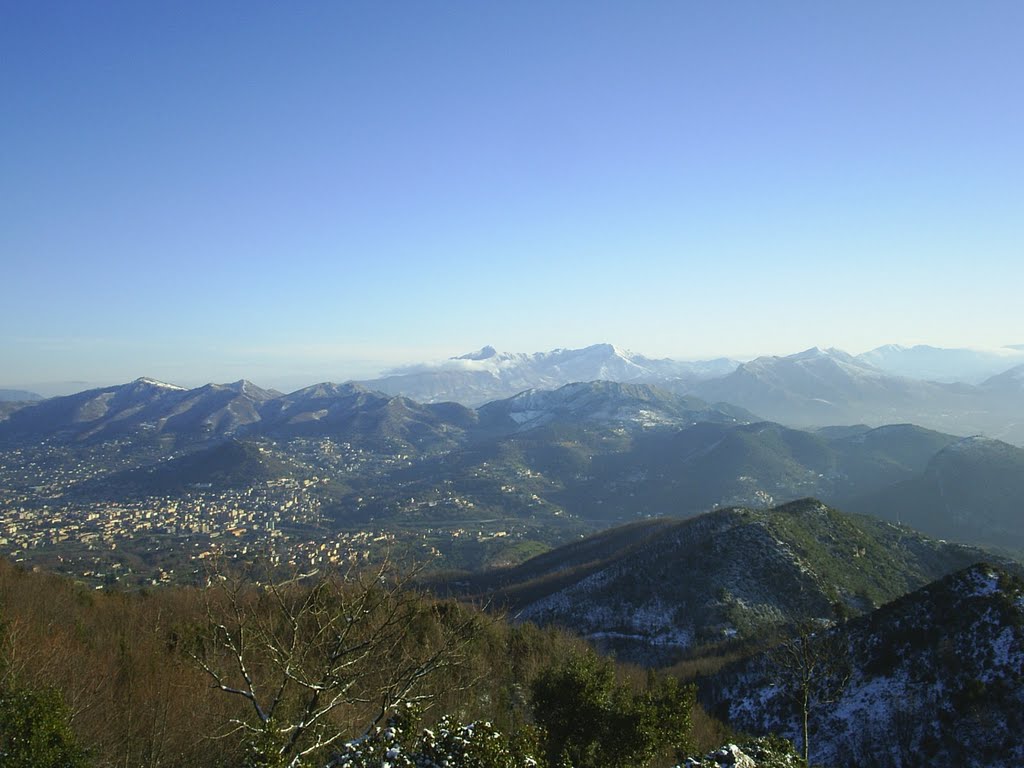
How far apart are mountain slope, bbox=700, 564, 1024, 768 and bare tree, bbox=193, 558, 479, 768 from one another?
2351 centimetres

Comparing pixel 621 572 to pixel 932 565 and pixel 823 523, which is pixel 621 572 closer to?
pixel 823 523

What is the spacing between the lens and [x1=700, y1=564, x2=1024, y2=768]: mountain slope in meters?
32.7

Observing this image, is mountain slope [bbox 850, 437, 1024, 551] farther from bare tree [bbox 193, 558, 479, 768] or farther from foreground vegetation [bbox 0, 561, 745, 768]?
bare tree [bbox 193, 558, 479, 768]

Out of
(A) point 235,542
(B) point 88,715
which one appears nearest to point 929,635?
(B) point 88,715

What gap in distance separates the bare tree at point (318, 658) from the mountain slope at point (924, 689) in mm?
23508

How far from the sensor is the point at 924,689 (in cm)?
3575

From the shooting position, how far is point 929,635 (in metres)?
38.8

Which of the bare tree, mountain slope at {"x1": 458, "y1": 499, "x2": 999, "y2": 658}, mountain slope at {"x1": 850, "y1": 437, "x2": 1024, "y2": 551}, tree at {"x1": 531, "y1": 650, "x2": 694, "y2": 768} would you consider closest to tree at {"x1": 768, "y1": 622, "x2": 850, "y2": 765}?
tree at {"x1": 531, "y1": 650, "x2": 694, "y2": 768}

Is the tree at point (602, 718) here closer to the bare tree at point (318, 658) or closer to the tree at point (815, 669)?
the bare tree at point (318, 658)

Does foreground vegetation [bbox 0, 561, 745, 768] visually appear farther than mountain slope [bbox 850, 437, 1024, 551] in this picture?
No

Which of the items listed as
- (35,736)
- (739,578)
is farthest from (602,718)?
(739,578)

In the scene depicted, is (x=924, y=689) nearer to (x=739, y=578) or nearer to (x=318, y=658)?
(x=739, y=578)

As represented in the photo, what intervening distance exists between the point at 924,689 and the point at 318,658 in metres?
37.4

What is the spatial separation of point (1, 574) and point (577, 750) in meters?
49.2
